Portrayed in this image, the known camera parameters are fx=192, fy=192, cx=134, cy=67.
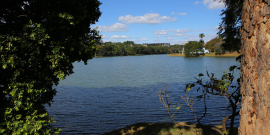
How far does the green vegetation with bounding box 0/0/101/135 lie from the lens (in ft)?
16.5

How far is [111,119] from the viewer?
40.5 feet

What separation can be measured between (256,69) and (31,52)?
5166 millimetres

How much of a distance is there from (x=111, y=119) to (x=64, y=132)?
300 cm

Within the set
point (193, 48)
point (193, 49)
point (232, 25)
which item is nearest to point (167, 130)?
point (232, 25)

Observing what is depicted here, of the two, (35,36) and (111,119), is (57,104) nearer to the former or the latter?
(111,119)

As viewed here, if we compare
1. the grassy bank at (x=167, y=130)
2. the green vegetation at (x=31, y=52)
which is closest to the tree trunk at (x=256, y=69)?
the green vegetation at (x=31, y=52)

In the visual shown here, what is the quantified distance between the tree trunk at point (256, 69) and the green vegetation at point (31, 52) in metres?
4.45

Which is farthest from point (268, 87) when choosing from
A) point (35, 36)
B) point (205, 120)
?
point (205, 120)

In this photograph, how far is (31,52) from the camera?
17.0 feet

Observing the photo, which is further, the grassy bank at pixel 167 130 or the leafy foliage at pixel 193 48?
the leafy foliage at pixel 193 48

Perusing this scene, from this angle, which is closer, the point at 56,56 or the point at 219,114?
the point at 56,56

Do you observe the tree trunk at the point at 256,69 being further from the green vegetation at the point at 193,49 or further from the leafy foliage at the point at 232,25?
the green vegetation at the point at 193,49

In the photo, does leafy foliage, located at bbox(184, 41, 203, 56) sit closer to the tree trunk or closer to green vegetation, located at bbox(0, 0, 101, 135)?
green vegetation, located at bbox(0, 0, 101, 135)

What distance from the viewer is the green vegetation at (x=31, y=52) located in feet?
16.5
